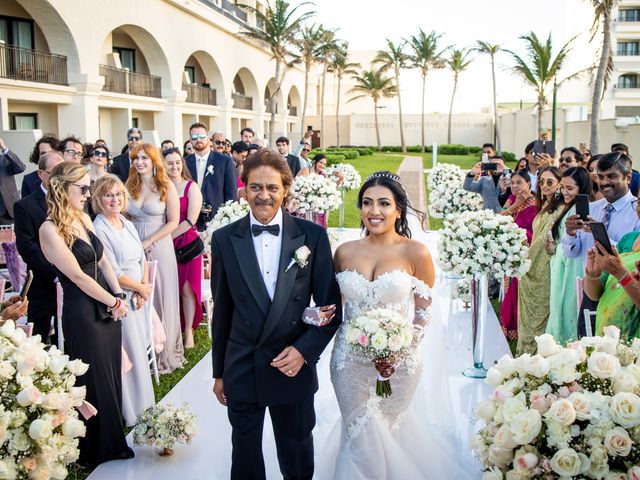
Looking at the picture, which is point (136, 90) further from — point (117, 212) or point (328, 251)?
point (328, 251)

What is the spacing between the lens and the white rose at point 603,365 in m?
2.60

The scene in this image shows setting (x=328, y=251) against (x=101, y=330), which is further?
(x=101, y=330)

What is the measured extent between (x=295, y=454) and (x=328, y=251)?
52.0 inches

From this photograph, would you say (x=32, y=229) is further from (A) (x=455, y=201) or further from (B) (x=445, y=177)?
(B) (x=445, y=177)

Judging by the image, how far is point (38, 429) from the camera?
285 centimetres

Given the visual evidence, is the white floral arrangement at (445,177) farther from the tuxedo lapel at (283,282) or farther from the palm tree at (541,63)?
the palm tree at (541,63)

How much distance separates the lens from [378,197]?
4.73 metres

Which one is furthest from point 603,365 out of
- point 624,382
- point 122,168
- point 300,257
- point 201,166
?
point 201,166

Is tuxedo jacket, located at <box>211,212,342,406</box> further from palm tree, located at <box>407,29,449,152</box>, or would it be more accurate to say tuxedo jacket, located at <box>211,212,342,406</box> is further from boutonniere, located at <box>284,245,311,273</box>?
palm tree, located at <box>407,29,449,152</box>

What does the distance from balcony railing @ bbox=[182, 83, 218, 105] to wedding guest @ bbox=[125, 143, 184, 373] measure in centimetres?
2968

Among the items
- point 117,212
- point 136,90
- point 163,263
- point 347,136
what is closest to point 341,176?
point 163,263

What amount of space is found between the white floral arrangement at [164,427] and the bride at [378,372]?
1281mm

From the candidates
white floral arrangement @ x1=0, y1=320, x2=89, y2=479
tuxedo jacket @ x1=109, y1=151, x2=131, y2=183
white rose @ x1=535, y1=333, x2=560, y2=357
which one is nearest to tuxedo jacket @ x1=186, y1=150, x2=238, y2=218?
tuxedo jacket @ x1=109, y1=151, x2=131, y2=183

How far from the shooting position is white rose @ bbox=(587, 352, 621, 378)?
8.54ft
